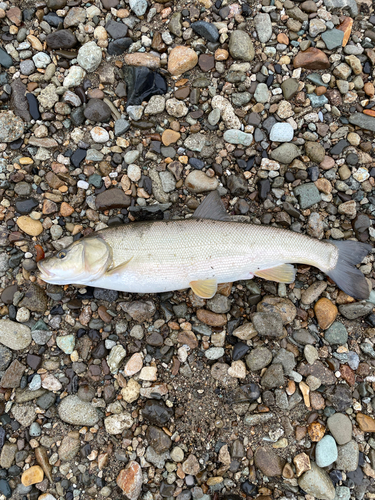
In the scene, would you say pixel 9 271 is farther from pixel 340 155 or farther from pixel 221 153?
pixel 340 155

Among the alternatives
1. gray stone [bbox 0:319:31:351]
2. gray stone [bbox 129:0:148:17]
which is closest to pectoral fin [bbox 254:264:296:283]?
gray stone [bbox 0:319:31:351]

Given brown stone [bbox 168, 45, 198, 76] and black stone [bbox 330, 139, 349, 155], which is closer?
brown stone [bbox 168, 45, 198, 76]

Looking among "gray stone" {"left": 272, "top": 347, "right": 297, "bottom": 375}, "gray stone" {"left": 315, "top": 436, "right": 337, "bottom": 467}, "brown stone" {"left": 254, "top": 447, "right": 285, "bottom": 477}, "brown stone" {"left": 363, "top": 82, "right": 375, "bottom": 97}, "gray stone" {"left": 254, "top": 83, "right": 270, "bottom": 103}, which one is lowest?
"brown stone" {"left": 254, "top": 447, "right": 285, "bottom": 477}

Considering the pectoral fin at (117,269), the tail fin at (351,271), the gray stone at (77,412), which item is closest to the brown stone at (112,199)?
the pectoral fin at (117,269)

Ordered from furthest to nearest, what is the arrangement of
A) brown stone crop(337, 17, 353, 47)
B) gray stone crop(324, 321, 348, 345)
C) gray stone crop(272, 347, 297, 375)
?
brown stone crop(337, 17, 353, 47)
gray stone crop(324, 321, 348, 345)
gray stone crop(272, 347, 297, 375)

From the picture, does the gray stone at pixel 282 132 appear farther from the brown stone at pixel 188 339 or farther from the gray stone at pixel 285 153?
the brown stone at pixel 188 339

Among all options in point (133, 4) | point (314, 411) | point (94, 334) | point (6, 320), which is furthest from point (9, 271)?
point (314, 411)

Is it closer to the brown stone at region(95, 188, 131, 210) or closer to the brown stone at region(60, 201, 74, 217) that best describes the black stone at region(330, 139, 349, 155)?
the brown stone at region(95, 188, 131, 210)

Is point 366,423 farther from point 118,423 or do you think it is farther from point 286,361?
point 118,423
